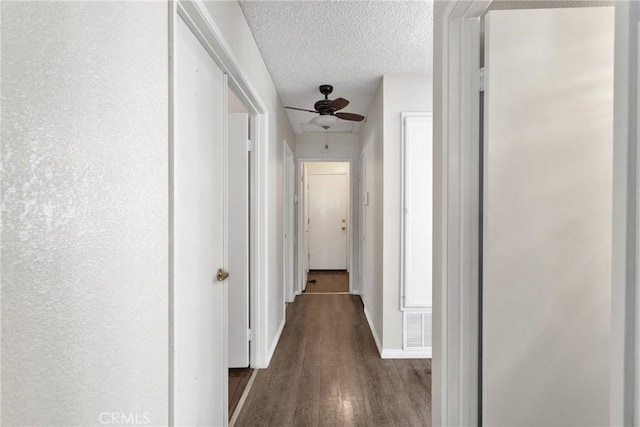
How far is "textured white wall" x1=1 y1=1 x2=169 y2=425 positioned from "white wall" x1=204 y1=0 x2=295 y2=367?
81cm

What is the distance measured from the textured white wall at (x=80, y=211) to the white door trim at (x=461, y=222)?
1.00 metres

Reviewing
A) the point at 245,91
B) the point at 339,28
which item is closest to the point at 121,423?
the point at 245,91

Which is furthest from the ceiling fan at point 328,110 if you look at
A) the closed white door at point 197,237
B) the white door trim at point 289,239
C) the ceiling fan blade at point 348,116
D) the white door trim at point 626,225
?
the white door trim at point 626,225

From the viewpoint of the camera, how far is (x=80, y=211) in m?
0.66

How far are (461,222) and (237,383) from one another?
2.09 metres

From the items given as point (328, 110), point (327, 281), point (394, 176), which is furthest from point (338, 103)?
point (327, 281)

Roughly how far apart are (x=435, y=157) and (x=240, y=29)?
1427mm

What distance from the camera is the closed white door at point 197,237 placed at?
1229 millimetres

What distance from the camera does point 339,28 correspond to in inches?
88.4

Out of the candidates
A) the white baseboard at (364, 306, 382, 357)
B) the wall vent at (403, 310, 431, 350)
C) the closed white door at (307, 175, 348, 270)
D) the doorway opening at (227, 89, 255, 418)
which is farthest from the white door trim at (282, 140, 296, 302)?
the closed white door at (307, 175, 348, 270)

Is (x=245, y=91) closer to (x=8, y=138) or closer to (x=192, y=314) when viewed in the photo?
(x=192, y=314)

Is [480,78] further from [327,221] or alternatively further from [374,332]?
[327,221]

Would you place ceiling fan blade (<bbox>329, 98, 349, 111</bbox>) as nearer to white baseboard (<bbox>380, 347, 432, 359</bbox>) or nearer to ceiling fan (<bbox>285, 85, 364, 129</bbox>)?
ceiling fan (<bbox>285, 85, 364, 129</bbox>)

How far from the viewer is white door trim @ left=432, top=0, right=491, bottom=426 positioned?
1.23 meters
